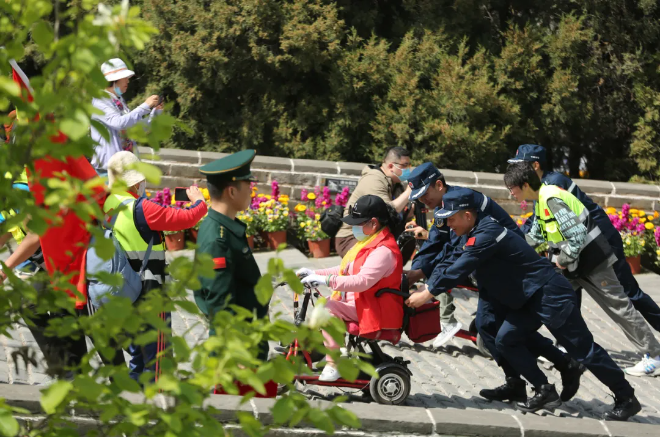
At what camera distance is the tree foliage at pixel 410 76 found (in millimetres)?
13484

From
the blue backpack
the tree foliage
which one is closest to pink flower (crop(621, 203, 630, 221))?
the tree foliage

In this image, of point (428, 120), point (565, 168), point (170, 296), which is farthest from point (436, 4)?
point (170, 296)

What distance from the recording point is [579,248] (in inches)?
278

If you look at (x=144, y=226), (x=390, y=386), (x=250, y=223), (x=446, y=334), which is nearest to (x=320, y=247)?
(x=250, y=223)

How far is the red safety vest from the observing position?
232 inches

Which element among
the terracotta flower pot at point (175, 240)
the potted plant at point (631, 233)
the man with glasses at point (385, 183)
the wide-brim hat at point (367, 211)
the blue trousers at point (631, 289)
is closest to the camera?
the wide-brim hat at point (367, 211)

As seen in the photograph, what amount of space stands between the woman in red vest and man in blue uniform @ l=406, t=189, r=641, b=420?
177mm

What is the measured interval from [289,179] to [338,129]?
291 cm

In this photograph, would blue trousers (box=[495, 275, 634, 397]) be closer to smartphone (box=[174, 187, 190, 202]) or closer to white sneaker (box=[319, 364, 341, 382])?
white sneaker (box=[319, 364, 341, 382])

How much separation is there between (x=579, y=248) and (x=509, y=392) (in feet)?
4.56

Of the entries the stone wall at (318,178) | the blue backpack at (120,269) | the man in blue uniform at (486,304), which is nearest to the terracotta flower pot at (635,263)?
the stone wall at (318,178)

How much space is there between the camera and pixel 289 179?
1109 centimetres

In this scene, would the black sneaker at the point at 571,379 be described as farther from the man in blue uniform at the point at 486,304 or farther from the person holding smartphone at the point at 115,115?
the person holding smartphone at the point at 115,115

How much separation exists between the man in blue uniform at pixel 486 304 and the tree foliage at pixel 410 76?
21.0ft
